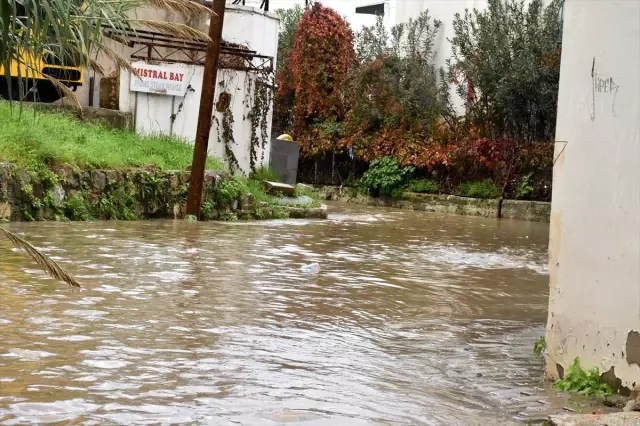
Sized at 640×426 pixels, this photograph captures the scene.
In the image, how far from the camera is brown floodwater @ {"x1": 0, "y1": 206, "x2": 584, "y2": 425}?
538 cm

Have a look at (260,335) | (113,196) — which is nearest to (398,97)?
(113,196)

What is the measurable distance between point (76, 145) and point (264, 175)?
23.6 feet

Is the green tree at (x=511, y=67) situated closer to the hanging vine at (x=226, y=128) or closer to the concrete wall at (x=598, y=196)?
the hanging vine at (x=226, y=128)

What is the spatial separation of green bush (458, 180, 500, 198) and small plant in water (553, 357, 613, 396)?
75.9ft

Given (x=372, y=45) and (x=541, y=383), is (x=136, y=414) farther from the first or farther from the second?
(x=372, y=45)

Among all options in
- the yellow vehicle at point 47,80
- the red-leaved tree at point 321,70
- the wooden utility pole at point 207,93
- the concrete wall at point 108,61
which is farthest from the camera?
the red-leaved tree at point 321,70

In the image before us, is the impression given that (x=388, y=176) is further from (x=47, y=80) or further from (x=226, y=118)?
(x=47, y=80)

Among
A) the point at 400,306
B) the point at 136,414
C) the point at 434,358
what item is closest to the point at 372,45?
the point at 400,306

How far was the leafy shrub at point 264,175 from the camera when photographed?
2364 cm

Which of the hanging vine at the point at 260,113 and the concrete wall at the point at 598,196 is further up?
the hanging vine at the point at 260,113

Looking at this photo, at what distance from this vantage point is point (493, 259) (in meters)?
14.9

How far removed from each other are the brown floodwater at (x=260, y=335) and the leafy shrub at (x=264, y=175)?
9403 mm

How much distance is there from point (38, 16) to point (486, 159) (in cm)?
2429

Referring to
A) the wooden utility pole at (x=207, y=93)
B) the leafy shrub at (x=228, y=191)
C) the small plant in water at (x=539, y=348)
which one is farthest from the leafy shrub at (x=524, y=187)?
the small plant in water at (x=539, y=348)
